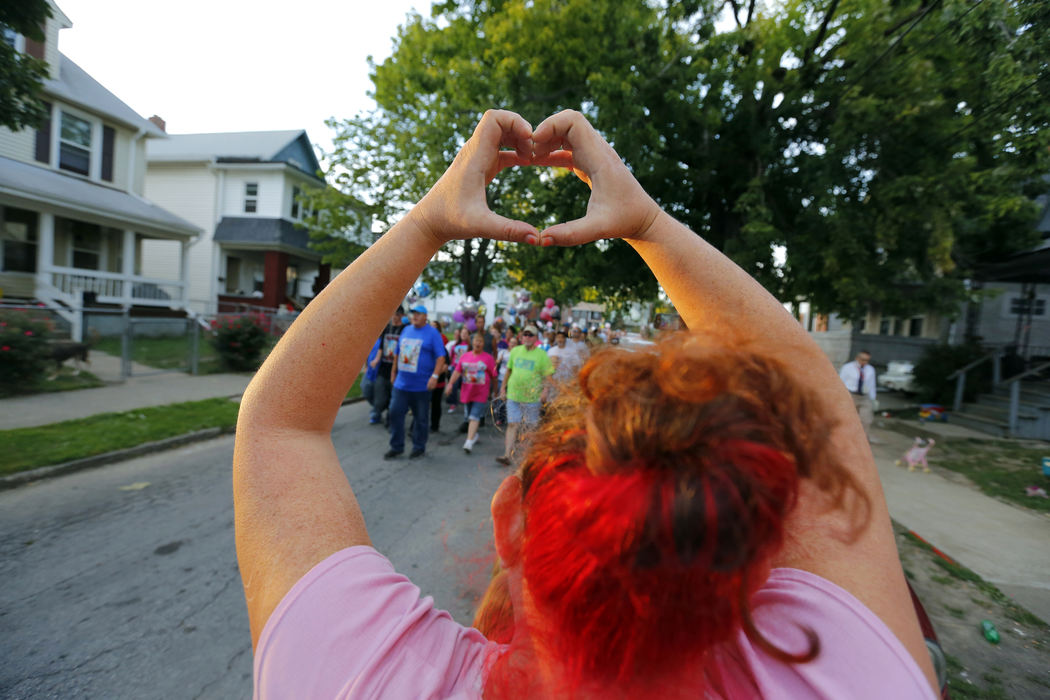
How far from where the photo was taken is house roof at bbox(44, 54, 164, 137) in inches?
581

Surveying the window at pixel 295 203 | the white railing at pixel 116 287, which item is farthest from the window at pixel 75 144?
the window at pixel 295 203

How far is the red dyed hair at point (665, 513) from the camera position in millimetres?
603

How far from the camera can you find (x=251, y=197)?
2238 centimetres

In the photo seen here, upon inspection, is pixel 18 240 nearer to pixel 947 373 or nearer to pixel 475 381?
pixel 475 381

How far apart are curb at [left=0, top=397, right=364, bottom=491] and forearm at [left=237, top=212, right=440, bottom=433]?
572 centimetres

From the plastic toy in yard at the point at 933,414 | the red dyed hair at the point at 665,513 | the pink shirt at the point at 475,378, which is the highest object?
the red dyed hair at the point at 665,513

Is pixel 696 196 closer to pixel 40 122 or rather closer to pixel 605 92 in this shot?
pixel 605 92

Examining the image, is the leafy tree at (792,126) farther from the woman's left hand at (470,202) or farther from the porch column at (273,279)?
the porch column at (273,279)

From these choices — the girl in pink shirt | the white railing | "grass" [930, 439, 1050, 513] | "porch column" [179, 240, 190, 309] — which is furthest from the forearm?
"porch column" [179, 240, 190, 309]

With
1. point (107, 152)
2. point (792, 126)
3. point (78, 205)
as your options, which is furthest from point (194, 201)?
point (792, 126)

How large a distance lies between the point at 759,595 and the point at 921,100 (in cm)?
1199

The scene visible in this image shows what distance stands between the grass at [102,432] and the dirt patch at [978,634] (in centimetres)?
805

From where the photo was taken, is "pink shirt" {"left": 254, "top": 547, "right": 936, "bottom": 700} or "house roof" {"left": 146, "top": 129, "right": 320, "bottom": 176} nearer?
"pink shirt" {"left": 254, "top": 547, "right": 936, "bottom": 700}

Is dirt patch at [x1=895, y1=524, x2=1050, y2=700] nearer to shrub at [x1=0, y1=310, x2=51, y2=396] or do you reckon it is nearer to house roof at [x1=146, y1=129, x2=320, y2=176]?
shrub at [x1=0, y1=310, x2=51, y2=396]
